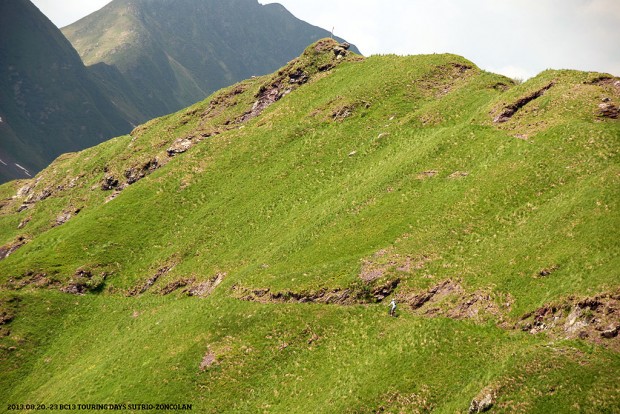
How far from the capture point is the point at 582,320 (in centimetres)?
3459

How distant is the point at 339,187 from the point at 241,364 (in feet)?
108

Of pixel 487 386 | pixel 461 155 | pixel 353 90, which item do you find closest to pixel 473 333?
pixel 487 386

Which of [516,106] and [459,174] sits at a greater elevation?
[516,106]

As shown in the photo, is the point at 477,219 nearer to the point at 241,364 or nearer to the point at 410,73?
the point at 241,364

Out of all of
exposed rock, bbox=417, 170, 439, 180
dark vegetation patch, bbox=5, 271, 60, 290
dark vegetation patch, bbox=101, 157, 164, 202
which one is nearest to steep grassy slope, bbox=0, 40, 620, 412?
exposed rock, bbox=417, 170, 439, 180

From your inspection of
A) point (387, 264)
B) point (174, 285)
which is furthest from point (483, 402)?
point (174, 285)

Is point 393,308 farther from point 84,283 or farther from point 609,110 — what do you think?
point 84,283

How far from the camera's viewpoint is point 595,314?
3438 cm

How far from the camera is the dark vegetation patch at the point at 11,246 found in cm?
8212

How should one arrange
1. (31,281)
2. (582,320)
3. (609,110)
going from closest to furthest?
(582,320)
(609,110)
(31,281)

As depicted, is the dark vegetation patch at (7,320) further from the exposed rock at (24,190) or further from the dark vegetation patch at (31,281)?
the exposed rock at (24,190)

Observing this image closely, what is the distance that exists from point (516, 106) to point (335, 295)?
4212 cm

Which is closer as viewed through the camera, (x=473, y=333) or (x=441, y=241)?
(x=473, y=333)

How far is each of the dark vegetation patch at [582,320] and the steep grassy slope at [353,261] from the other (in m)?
0.15
